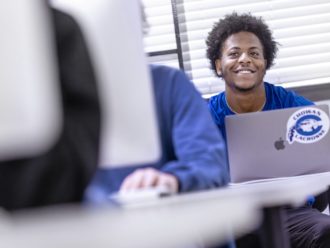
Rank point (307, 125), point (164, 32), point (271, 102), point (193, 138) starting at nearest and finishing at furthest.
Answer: point (193, 138)
point (307, 125)
point (271, 102)
point (164, 32)

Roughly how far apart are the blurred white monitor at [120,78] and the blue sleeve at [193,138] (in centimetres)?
33

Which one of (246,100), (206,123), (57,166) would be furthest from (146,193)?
(246,100)

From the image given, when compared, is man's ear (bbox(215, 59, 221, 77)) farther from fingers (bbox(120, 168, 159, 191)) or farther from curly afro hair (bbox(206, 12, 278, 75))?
fingers (bbox(120, 168, 159, 191))

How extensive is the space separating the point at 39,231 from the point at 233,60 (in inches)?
77.3

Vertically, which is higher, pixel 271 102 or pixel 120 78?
pixel 120 78

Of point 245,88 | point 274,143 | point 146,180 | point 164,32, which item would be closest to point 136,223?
point 146,180

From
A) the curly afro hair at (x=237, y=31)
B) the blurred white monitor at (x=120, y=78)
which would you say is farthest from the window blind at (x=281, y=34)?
the blurred white monitor at (x=120, y=78)

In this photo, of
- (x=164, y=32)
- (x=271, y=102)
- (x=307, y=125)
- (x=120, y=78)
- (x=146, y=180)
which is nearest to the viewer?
(x=120, y=78)

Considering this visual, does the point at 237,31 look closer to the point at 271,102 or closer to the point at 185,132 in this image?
the point at 271,102

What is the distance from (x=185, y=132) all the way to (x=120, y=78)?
1.58 ft

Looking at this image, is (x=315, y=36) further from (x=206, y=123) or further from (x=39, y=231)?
(x=39, y=231)

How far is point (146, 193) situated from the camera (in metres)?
0.56

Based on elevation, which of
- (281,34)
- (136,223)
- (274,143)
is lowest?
(274,143)

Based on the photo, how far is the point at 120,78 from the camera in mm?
487
